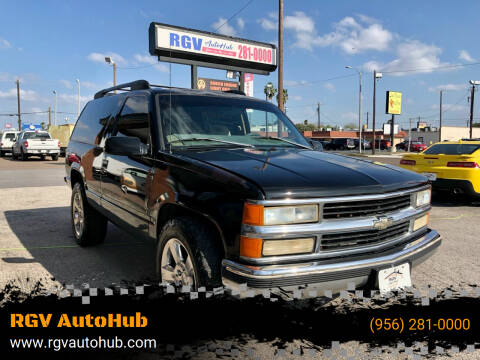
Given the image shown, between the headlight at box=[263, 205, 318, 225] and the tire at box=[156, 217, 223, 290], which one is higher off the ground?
the headlight at box=[263, 205, 318, 225]

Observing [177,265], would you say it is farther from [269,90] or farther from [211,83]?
[269,90]

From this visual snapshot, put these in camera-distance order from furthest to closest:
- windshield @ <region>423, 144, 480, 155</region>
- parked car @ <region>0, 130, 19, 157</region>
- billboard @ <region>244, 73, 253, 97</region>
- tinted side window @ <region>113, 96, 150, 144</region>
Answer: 1. billboard @ <region>244, 73, 253, 97</region>
2. parked car @ <region>0, 130, 19, 157</region>
3. windshield @ <region>423, 144, 480, 155</region>
4. tinted side window @ <region>113, 96, 150, 144</region>

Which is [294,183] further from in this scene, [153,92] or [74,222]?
[74,222]

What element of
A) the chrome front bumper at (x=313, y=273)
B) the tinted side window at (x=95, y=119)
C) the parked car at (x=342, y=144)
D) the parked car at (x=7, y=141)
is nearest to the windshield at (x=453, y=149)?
the chrome front bumper at (x=313, y=273)

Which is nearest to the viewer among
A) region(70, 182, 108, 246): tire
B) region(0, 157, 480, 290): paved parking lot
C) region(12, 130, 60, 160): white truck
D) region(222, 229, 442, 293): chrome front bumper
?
region(222, 229, 442, 293): chrome front bumper

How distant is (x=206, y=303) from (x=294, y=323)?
2.13 feet

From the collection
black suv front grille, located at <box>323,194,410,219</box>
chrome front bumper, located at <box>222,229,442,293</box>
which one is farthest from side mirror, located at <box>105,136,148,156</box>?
black suv front grille, located at <box>323,194,410,219</box>

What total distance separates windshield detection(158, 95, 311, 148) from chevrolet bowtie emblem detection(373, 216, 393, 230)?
1401mm

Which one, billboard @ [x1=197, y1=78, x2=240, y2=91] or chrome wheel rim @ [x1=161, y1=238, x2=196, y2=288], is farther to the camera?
billboard @ [x1=197, y1=78, x2=240, y2=91]

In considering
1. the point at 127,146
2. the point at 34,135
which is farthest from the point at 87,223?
the point at 34,135

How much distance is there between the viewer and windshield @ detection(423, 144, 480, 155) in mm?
8867

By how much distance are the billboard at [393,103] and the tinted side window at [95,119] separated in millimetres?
→ 53753

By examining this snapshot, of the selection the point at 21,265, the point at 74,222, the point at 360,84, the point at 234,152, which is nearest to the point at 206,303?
the point at 234,152

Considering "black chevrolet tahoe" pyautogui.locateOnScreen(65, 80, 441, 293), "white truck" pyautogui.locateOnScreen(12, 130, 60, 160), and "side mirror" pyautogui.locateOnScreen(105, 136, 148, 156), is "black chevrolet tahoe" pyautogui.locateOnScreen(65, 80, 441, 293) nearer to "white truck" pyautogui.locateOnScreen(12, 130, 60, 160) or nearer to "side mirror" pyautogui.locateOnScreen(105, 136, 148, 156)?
"side mirror" pyautogui.locateOnScreen(105, 136, 148, 156)
